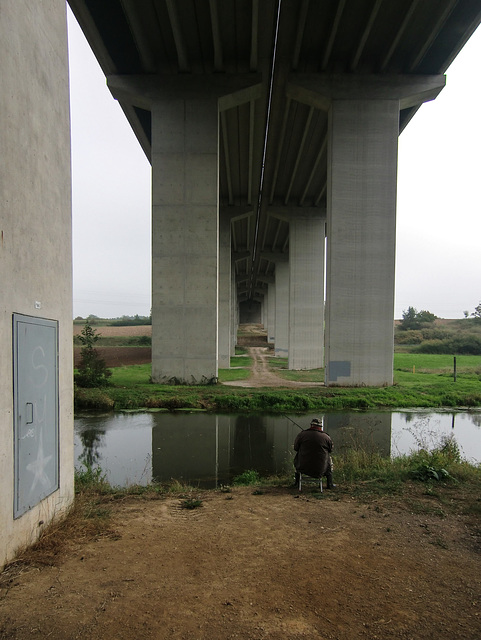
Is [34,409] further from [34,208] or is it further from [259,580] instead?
[259,580]

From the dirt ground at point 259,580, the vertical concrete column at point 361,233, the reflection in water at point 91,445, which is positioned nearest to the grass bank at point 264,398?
the vertical concrete column at point 361,233

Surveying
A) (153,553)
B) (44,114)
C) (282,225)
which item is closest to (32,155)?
(44,114)

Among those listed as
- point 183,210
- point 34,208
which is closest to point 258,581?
point 34,208

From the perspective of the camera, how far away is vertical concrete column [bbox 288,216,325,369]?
32.8 metres

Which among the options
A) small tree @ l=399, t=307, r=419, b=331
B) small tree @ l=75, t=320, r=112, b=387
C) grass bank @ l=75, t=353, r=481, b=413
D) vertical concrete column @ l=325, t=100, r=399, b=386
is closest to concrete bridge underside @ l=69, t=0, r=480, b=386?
vertical concrete column @ l=325, t=100, r=399, b=386

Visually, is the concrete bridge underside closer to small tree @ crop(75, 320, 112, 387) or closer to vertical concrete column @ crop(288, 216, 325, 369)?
small tree @ crop(75, 320, 112, 387)

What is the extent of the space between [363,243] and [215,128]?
8734 mm

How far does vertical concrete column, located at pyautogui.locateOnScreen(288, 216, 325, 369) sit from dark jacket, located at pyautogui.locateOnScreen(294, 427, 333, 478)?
86.5 ft

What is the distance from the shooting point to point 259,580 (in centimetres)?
359

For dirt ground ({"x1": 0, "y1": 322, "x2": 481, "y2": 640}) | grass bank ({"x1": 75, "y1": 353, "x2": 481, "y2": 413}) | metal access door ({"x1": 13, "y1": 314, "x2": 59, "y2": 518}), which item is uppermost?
metal access door ({"x1": 13, "y1": 314, "x2": 59, "y2": 518})

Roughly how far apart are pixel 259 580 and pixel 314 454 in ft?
9.19

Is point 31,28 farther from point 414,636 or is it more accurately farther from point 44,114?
point 414,636

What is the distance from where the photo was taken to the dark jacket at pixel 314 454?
245 inches

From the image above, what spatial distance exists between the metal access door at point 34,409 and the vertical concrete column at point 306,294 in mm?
28845
